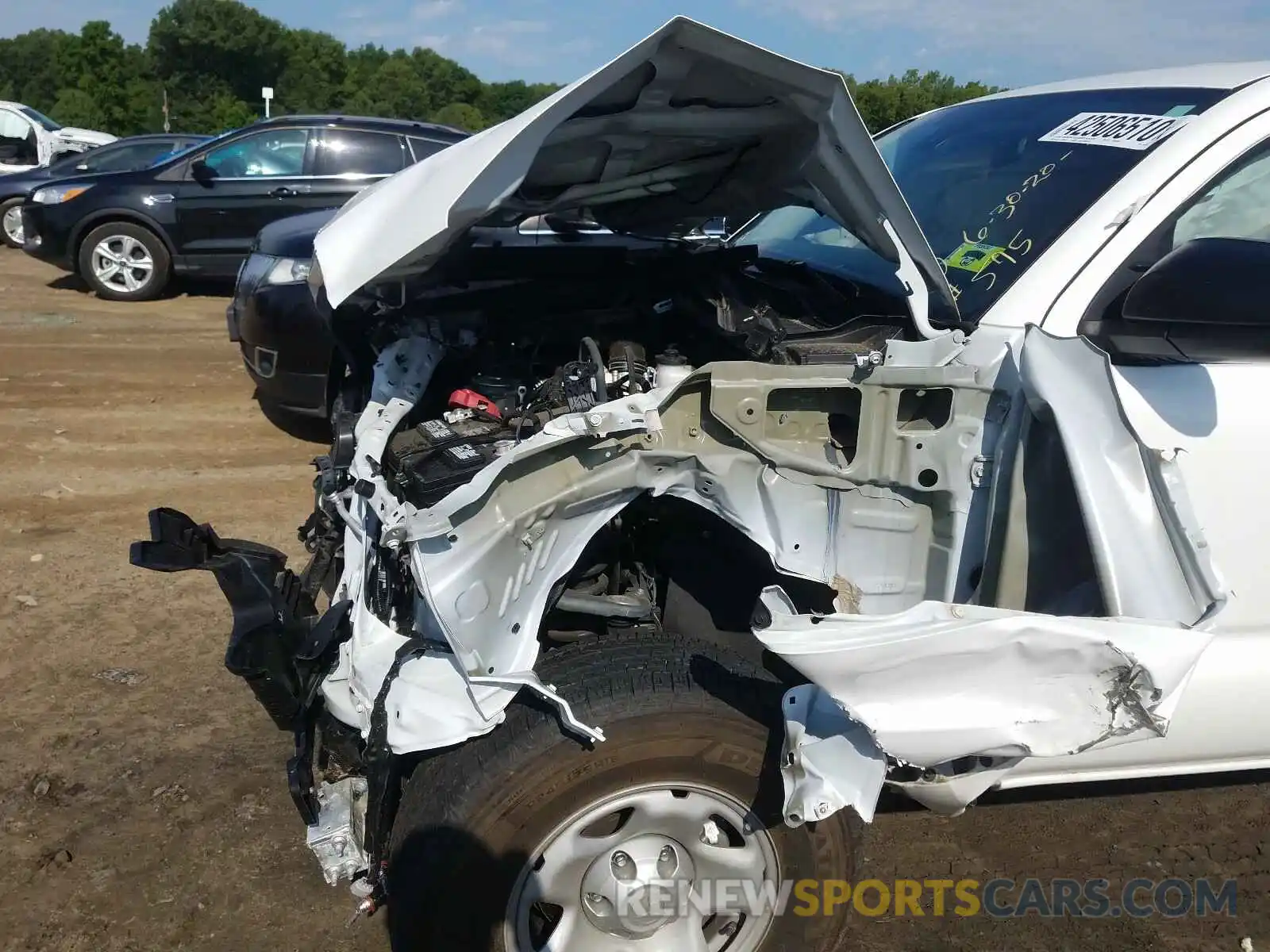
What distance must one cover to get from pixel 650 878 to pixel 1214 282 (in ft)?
5.53

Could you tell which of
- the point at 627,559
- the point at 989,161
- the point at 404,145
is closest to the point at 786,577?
the point at 627,559

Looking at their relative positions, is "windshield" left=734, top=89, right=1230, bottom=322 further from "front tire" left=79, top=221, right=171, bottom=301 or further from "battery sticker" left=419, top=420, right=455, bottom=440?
"front tire" left=79, top=221, right=171, bottom=301

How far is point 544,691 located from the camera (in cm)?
189

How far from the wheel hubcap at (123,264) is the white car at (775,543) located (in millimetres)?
8408

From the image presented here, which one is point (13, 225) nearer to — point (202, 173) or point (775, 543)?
point (202, 173)

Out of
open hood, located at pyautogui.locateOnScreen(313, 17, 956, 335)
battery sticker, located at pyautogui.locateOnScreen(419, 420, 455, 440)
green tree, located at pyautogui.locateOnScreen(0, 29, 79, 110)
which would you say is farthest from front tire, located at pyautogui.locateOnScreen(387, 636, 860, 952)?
green tree, located at pyautogui.locateOnScreen(0, 29, 79, 110)

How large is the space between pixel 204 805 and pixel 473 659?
4.62ft

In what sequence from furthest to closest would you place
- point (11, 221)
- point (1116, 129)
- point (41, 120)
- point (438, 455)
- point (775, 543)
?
point (41, 120), point (11, 221), point (1116, 129), point (438, 455), point (775, 543)

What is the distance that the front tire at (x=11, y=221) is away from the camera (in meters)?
12.4

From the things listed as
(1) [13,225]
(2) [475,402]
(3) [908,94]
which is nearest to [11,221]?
(1) [13,225]

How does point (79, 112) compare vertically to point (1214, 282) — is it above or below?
above

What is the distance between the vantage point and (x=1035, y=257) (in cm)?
233

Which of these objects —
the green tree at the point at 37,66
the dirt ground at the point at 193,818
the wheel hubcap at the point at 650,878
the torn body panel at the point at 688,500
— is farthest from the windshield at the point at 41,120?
the green tree at the point at 37,66

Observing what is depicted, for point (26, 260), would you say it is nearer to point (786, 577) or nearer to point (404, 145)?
point (404, 145)
